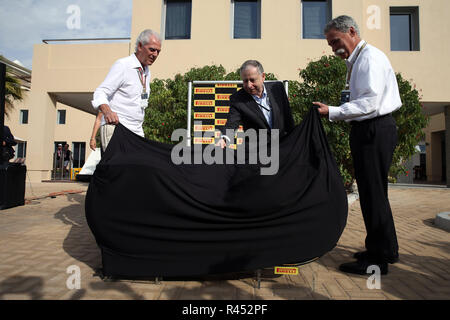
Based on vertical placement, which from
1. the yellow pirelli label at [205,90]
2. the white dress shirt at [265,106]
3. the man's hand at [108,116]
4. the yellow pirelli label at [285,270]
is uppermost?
the yellow pirelli label at [205,90]

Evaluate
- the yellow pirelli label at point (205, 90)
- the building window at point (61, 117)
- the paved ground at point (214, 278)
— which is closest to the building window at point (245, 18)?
the yellow pirelli label at point (205, 90)

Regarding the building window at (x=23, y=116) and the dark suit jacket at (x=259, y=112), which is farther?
the building window at (x=23, y=116)

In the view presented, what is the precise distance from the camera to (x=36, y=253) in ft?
8.70

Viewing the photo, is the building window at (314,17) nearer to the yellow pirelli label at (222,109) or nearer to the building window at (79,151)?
the yellow pirelli label at (222,109)

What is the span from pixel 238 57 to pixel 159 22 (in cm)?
313

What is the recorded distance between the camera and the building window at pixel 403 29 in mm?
10414

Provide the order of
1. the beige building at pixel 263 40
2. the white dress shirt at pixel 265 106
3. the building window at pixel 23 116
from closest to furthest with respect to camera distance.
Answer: the white dress shirt at pixel 265 106, the beige building at pixel 263 40, the building window at pixel 23 116

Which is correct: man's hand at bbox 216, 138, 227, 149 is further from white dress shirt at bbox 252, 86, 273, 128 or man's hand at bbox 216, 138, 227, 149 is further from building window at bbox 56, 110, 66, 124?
building window at bbox 56, 110, 66, 124

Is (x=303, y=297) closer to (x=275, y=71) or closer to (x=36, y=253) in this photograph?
(x=36, y=253)

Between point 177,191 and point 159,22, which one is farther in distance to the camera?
point 159,22

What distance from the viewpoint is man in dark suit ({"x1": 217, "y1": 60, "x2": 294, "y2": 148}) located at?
2.54 meters

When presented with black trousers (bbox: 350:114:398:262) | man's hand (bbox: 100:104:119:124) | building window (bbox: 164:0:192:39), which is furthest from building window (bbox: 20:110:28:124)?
black trousers (bbox: 350:114:398:262)
